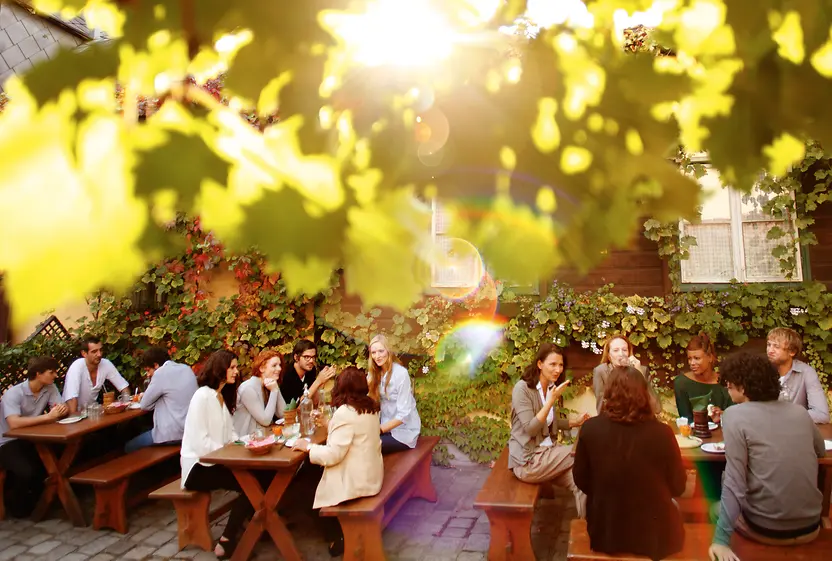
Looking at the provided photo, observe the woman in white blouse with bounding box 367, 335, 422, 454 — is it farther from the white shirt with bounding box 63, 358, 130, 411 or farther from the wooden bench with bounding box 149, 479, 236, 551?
the white shirt with bounding box 63, 358, 130, 411

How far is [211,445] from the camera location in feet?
14.4

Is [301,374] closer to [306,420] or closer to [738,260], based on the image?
[306,420]

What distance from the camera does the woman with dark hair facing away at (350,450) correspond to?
3828 mm

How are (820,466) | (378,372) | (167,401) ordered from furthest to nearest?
(378,372) → (167,401) → (820,466)

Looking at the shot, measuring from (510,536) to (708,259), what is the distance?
13.6 feet

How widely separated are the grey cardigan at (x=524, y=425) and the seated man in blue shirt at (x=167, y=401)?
3.08 meters

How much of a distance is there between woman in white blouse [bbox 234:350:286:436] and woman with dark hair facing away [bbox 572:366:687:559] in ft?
10.1

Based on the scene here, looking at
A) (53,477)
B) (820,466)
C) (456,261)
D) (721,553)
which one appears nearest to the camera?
(456,261)

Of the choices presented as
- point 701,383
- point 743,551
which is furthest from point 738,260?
point 743,551

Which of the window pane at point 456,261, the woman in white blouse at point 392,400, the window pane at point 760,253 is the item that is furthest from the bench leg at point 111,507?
the window pane at point 760,253

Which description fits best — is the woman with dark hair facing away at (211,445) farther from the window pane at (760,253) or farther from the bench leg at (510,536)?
the window pane at (760,253)

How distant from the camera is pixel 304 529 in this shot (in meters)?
4.70

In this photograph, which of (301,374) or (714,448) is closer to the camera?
(714,448)

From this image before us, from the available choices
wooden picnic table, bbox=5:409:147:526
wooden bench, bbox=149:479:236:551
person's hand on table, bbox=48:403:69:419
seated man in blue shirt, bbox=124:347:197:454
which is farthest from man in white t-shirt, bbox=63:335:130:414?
wooden bench, bbox=149:479:236:551
